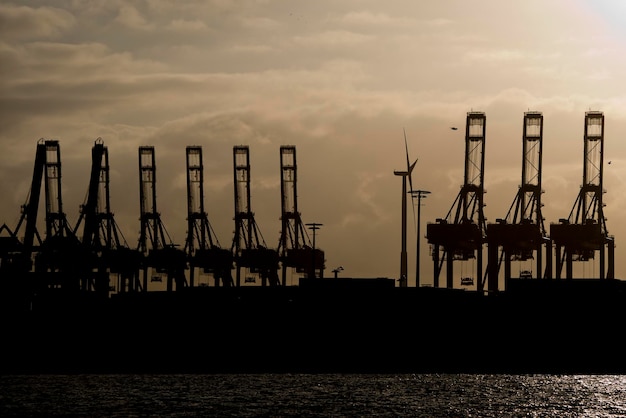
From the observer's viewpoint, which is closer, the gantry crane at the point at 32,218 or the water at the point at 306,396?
the water at the point at 306,396

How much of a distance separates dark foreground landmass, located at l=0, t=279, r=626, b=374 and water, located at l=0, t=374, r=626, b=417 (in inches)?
456

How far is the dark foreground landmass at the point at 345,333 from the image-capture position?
132 meters

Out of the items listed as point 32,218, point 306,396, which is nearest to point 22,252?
point 32,218

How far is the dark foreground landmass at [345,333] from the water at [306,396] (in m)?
11.6

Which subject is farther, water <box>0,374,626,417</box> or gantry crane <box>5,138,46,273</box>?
gantry crane <box>5,138,46,273</box>

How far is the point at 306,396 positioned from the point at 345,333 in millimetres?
43969

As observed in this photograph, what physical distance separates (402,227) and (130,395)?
63.4 meters

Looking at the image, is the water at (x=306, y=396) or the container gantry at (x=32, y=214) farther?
the container gantry at (x=32, y=214)

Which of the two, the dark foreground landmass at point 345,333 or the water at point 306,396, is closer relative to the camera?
the water at point 306,396

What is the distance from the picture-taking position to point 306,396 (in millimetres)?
90938

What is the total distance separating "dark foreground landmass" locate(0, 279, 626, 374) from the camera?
132 m

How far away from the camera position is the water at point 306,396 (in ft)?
260

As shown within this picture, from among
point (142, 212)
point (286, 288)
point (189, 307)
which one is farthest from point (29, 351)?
point (142, 212)

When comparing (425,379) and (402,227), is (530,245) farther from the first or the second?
(425,379)
